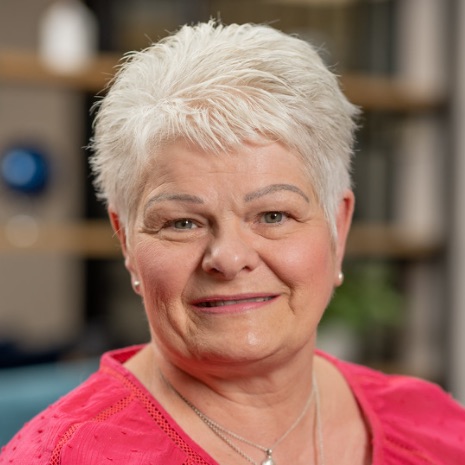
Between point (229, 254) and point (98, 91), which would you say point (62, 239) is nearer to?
point (98, 91)

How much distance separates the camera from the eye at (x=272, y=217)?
1426 millimetres

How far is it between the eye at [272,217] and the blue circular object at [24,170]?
241 centimetres

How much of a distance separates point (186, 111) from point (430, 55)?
3.29 metres

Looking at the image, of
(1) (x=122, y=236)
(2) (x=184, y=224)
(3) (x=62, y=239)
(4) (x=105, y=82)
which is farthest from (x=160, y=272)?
(3) (x=62, y=239)

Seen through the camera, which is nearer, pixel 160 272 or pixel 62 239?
pixel 160 272

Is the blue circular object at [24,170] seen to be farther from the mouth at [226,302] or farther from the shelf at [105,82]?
the mouth at [226,302]

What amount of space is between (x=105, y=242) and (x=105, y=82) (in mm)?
721

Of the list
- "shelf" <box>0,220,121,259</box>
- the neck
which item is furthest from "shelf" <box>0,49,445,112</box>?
the neck

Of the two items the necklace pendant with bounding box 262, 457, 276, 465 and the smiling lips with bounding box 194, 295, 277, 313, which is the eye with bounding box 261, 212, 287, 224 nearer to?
the smiling lips with bounding box 194, 295, 277, 313

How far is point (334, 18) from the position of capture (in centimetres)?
448

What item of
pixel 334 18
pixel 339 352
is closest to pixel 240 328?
pixel 339 352

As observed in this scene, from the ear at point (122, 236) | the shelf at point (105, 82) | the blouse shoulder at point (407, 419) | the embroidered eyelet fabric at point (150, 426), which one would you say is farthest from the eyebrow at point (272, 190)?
the shelf at point (105, 82)

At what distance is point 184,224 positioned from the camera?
56.1 inches

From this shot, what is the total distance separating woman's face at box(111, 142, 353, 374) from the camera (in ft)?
4.54
